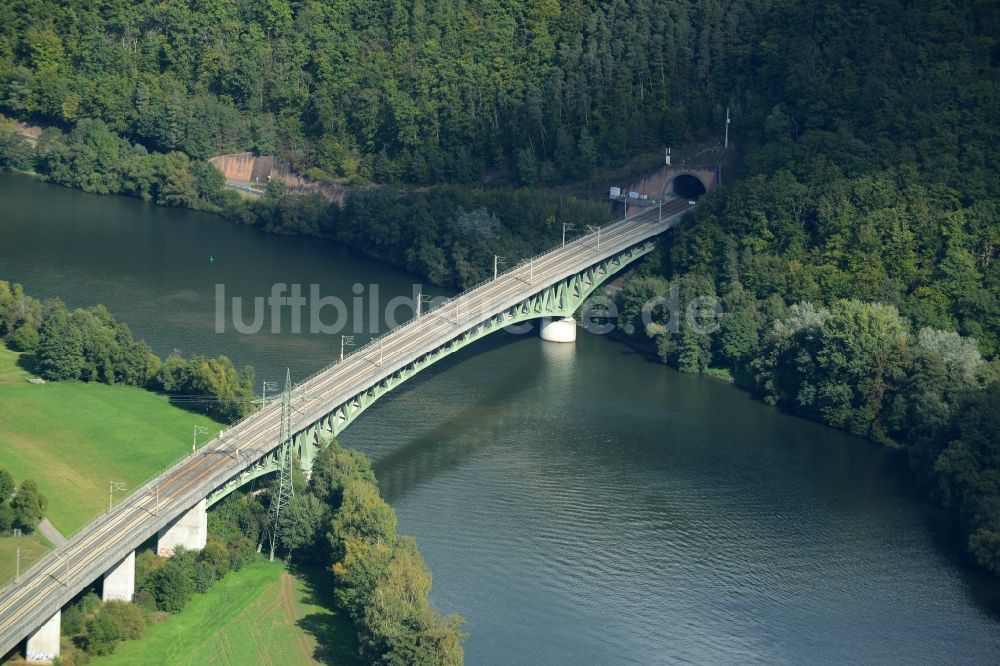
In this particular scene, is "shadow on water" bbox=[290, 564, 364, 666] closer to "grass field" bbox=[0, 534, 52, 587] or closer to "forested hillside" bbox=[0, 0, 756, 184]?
"grass field" bbox=[0, 534, 52, 587]

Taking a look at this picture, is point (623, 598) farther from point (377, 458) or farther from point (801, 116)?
point (801, 116)

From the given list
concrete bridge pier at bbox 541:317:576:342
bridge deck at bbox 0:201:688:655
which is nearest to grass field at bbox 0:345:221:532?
bridge deck at bbox 0:201:688:655

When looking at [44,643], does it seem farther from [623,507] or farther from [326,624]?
[623,507]

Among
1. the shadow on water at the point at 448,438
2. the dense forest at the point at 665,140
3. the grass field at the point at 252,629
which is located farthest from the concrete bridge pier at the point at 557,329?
the grass field at the point at 252,629

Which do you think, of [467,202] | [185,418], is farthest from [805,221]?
[185,418]

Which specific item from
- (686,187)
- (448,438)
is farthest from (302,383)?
(686,187)
